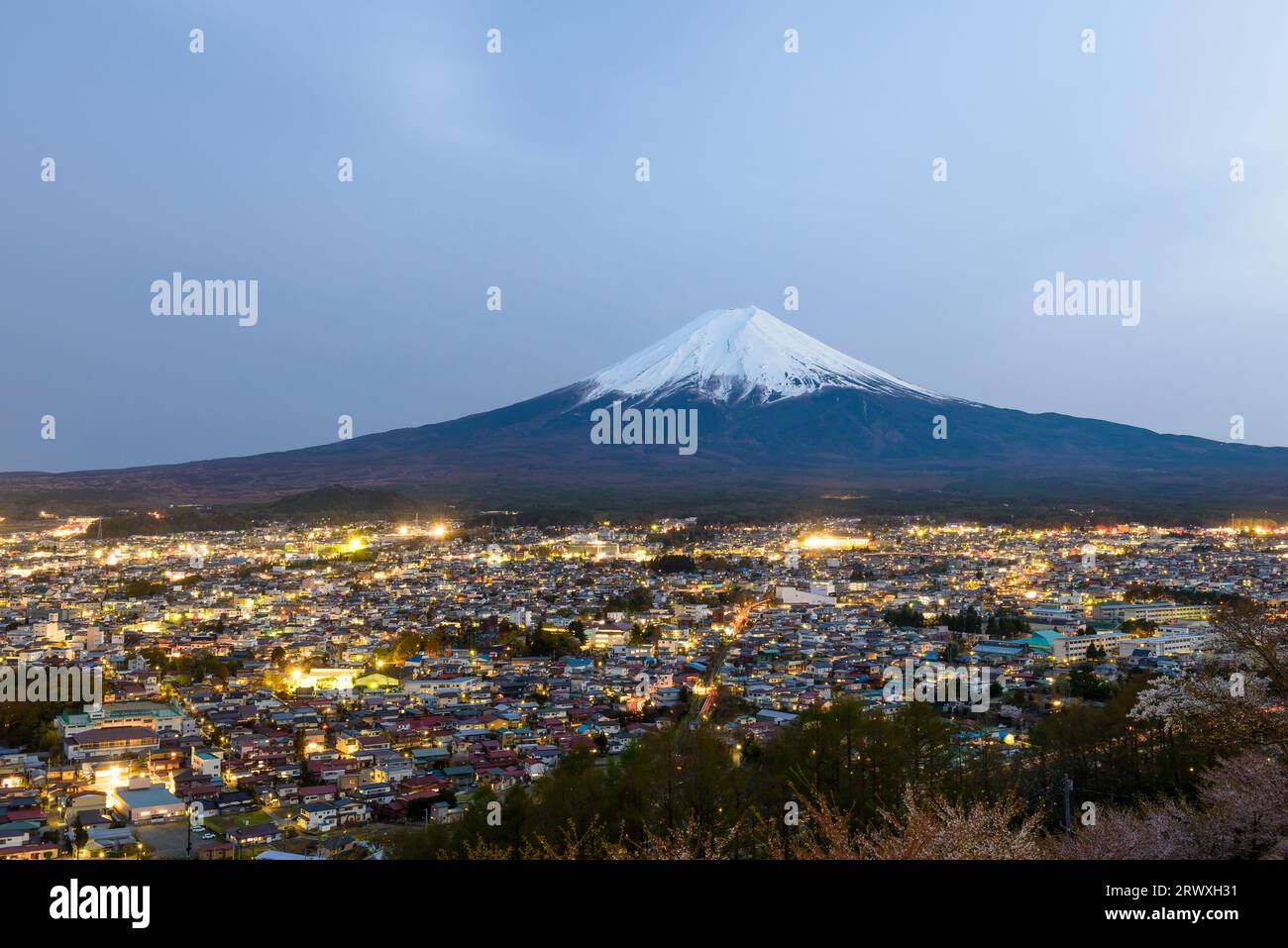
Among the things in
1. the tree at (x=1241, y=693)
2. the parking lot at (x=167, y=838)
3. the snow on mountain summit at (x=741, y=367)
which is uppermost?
the snow on mountain summit at (x=741, y=367)

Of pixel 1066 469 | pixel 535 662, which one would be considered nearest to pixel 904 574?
pixel 535 662

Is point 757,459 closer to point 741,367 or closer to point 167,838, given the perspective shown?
point 741,367

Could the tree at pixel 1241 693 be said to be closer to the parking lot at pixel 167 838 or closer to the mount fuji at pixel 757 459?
the parking lot at pixel 167 838

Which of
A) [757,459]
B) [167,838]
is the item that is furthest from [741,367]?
[167,838]

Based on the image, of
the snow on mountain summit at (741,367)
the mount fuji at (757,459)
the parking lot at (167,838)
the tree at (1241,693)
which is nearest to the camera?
the tree at (1241,693)

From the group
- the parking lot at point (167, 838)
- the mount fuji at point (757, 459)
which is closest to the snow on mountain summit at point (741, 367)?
the mount fuji at point (757, 459)
